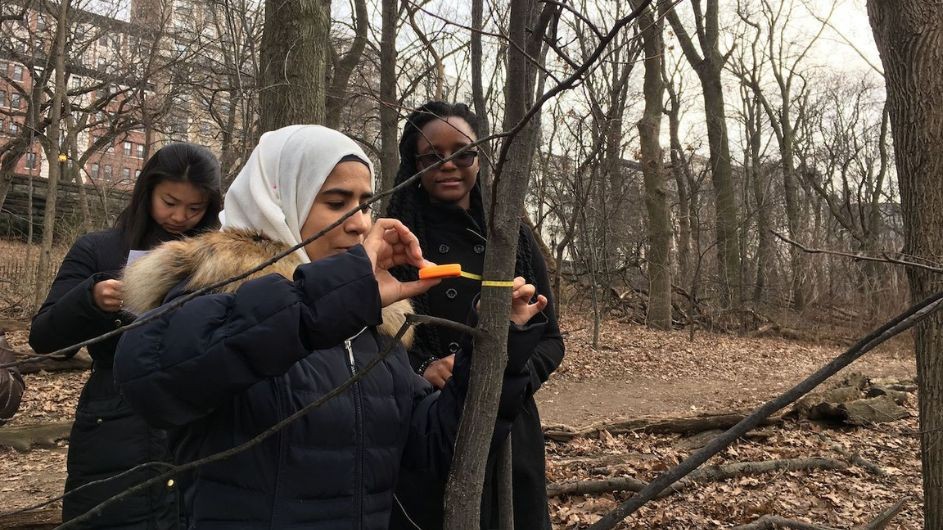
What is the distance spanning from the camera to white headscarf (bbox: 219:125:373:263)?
134 cm

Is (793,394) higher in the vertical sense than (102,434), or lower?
higher

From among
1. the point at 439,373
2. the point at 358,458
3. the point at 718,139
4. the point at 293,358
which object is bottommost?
the point at 358,458

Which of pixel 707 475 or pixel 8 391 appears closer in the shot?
pixel 8 391

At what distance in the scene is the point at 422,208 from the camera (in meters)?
1.95

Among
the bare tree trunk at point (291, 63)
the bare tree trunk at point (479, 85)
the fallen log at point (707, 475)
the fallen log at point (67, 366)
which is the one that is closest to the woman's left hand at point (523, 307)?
the bare tree trunk at point (479, 85)

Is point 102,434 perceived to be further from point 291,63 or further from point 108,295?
point 291,63

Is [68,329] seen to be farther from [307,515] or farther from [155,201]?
[307,515]

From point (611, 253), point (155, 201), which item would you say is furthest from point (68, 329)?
point (611, 253)

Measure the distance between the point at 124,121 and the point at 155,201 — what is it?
14664 millimetres

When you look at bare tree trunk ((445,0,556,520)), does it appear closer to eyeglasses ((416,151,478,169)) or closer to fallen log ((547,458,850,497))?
eyeglasses ((416,151,478,169))

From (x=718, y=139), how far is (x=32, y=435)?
15.7 meters

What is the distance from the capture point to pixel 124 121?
14.6m

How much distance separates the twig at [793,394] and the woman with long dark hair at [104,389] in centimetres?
142

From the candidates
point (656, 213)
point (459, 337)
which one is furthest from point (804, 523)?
point (656, 213)
